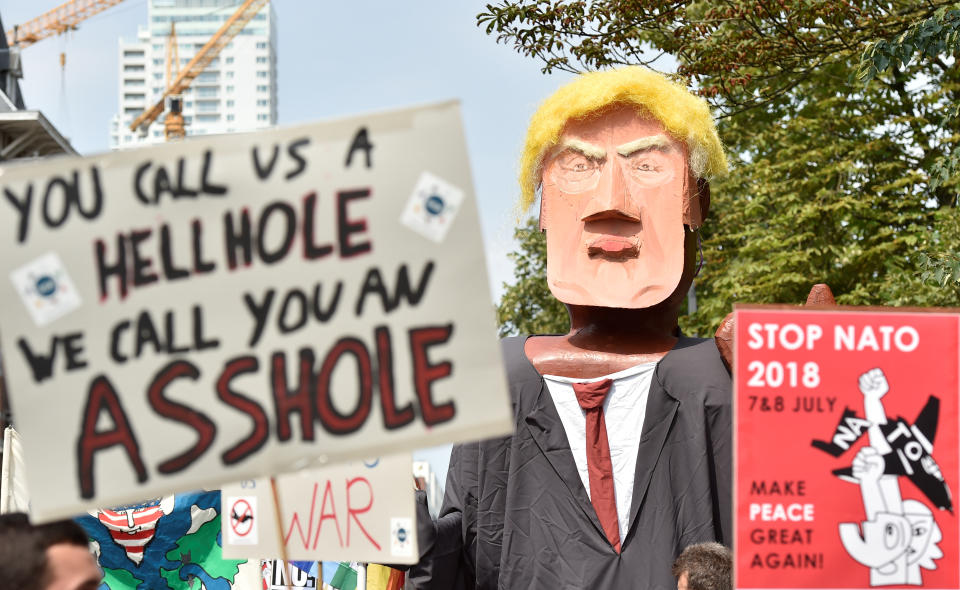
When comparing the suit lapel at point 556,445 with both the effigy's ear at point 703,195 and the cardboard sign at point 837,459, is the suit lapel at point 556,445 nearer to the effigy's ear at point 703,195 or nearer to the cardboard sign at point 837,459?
the effigy's ear at point 703,195

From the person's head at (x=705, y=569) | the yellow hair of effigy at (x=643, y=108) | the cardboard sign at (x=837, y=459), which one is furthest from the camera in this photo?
the yellow hair of effigy at (x=643, y=108)

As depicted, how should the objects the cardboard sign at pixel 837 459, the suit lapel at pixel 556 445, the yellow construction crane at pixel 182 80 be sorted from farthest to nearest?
the yellow construction crane at pixel 182 80 → the suit lapel at pixel 556 445 → the cardboard sign at pixel 837 459

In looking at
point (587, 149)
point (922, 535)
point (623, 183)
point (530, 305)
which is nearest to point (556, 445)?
point (623, 183)

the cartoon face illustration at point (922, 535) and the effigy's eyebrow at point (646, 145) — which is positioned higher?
the effigy's eyebrow at point (646, 145)

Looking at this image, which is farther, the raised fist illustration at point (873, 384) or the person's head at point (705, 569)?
the person's head at point (705, 569)

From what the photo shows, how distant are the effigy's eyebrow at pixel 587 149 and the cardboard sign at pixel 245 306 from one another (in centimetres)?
248

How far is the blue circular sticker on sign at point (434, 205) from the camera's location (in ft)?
11.2

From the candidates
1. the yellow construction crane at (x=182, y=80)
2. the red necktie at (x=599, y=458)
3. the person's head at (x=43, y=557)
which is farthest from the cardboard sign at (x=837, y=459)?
the yellow construction crane at (x=182, y=80)

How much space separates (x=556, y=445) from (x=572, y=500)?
0.76 ft

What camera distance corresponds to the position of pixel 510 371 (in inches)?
235

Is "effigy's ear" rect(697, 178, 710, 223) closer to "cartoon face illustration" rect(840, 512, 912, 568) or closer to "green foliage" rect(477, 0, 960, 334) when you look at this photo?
"cartoon face illustration" rect(840, 512, 912, 568)

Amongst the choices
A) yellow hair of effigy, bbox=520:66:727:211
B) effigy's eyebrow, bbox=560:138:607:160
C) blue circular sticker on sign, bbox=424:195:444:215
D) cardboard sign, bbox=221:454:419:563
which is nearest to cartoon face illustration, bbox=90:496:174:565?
cardboard sign, bbox=221:454:419:563

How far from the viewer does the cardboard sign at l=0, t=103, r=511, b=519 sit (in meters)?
3.34

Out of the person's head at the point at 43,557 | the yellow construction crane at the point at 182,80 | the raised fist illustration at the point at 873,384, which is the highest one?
the raised fist illustration at the point at 873,384
